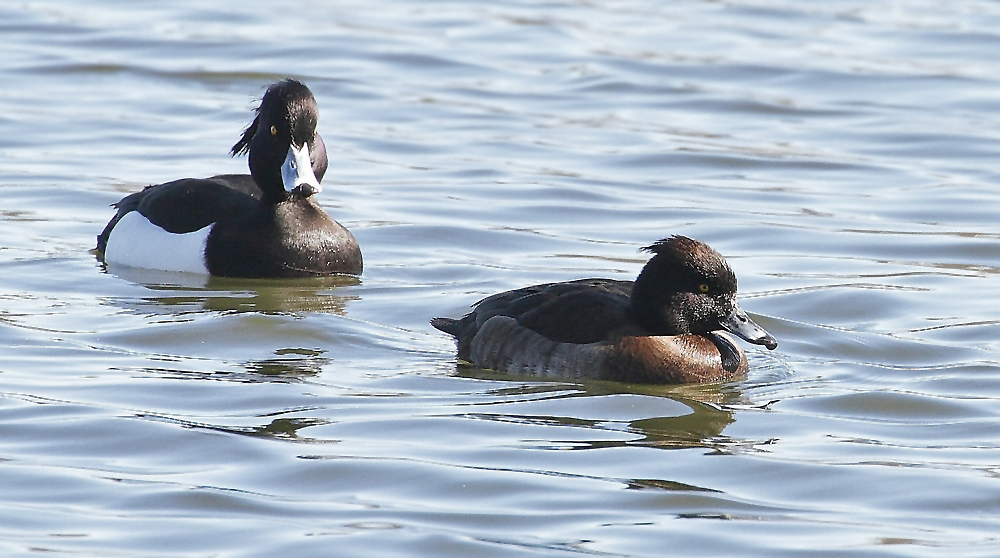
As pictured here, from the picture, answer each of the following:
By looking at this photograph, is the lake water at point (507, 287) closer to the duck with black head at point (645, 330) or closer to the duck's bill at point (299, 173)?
the duck with black head at point (645, 330)

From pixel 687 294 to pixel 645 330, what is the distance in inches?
10.9

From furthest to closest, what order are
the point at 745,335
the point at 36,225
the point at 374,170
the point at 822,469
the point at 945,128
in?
the point at 945,128
the point at 374,170
the point at 36,225
the point at 745,335
the point at 822,469

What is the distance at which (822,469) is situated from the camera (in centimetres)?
756

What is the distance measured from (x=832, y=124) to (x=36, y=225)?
26.8 ft

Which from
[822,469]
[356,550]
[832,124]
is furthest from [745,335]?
[832,124]

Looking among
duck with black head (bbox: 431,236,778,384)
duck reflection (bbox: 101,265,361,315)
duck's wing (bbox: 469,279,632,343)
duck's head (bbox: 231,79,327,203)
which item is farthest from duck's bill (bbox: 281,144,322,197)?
duck with black head (bbox: 431,236,778,384)

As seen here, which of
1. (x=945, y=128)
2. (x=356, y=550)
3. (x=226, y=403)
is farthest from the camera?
(x=945, y=128)

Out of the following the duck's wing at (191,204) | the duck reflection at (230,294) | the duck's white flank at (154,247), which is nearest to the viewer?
the duck reflection at (230,294)

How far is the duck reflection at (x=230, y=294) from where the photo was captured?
1091cm

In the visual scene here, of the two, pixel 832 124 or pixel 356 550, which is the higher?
pixel 832 124

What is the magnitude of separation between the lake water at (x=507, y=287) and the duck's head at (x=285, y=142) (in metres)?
0.65

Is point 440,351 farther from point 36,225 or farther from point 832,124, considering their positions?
point 832,124

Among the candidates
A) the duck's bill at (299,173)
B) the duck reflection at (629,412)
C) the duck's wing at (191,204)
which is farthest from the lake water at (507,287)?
the duck's bill at (299,173)

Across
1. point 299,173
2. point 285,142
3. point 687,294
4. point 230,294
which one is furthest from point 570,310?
point 285,142
